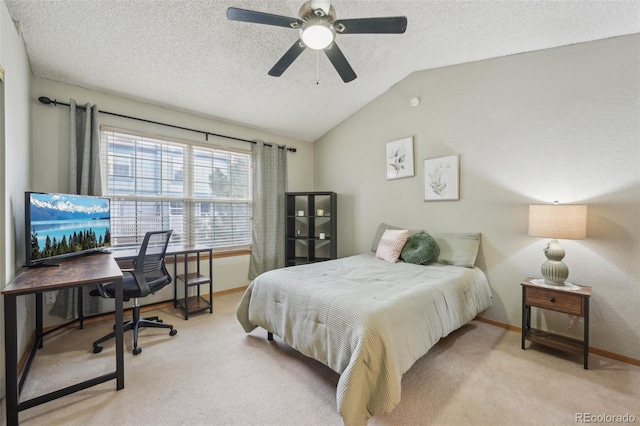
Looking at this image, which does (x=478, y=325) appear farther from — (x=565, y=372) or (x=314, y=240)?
(x=314, y=240)

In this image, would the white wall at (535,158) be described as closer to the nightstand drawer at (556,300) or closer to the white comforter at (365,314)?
the nightstand drawer at (556,300)

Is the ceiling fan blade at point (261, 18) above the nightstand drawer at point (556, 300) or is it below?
above

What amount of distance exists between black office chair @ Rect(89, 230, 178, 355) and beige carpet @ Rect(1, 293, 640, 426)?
Answer: 140 millimetres

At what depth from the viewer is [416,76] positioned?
11.4 ft

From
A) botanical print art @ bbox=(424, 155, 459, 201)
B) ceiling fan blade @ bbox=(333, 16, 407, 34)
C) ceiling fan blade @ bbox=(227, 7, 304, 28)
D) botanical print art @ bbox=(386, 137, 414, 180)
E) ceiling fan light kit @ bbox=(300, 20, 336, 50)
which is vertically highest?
ceiling fan blade @ bbox=(227, 7, 304, 28)

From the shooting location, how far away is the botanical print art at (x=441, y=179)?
316cm

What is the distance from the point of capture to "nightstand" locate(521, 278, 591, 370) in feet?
6.78

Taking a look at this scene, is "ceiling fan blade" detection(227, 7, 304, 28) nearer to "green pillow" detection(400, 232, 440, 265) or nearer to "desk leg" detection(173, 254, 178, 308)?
"green pillow" detection(400, 232, 440, 265)

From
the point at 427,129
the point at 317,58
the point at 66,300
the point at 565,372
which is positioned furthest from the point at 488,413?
the point at 66,300

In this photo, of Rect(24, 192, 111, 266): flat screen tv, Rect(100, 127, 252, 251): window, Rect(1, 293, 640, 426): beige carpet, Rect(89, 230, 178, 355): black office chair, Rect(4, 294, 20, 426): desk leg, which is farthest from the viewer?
Rect(100, 127, 252, 251): window

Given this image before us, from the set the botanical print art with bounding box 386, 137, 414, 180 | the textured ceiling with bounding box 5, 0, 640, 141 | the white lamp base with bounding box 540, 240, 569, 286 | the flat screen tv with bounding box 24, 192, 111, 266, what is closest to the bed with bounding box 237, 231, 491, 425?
the white lamp base with bounding box 540, 240, 569, 286

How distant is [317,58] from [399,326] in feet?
8.99

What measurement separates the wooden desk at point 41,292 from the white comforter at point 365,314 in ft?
3.26

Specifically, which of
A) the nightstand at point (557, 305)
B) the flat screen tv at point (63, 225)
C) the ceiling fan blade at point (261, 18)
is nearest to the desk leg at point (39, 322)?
the flat screen tv at point (63, 225)
